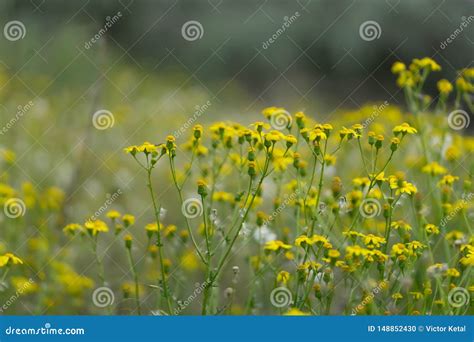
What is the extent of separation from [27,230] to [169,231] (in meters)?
1.46

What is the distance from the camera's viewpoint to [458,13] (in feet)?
22.3

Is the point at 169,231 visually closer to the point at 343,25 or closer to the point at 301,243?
the point at 301,243

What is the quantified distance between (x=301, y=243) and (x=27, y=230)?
2.09 m

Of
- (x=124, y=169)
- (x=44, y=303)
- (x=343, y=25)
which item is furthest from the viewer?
(x=343, y=25)

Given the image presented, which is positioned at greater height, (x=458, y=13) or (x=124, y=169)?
(x=458, y=13)

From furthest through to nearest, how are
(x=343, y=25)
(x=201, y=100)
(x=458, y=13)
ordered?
(x=343, y=25) → (x=458, y=13) → (x=201, y=100)

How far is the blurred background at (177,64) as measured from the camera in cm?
544

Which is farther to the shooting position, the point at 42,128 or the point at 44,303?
the point at 42,128

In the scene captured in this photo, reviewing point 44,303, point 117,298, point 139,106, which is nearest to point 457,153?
point 117,298

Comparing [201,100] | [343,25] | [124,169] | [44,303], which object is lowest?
[44,303]

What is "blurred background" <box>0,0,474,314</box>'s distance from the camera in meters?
5.44

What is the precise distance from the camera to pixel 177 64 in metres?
7.62

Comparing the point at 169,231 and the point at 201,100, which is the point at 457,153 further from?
the point at 201,100

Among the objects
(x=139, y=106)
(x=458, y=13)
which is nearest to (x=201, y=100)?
(x=139, y=106)
